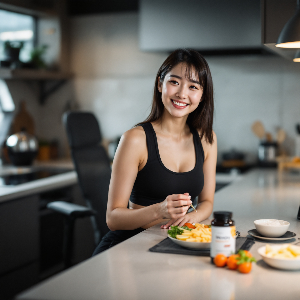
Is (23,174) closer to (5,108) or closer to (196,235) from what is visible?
(5,108)

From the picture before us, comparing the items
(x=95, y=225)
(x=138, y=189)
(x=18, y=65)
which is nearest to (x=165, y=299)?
(x=138, y=189)

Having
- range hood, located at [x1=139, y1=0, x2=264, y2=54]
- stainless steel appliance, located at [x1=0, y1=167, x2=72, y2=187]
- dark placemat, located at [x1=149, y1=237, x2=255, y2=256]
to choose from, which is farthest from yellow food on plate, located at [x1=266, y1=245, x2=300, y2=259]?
range hood, located at [x1=139, y1=0, x2=264, y2=54]

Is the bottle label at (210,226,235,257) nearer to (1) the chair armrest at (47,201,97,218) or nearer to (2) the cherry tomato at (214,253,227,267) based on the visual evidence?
(2) the cherry tomato at (214,253,227,267)

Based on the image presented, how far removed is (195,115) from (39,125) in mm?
2915

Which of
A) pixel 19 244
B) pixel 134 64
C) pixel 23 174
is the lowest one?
pixel 19 244

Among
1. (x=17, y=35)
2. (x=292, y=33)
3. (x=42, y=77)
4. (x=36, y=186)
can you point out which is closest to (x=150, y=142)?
(x=292, y=33)

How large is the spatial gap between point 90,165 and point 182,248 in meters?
1.21

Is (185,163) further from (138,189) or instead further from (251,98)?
(251,98)

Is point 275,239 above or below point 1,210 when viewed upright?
above

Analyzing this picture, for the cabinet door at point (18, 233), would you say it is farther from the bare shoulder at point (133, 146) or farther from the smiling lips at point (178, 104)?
the smiling lips at point (178, 104)

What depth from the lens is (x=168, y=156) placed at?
177cm

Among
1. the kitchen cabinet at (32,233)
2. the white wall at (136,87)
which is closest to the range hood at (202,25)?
the white wall at (136,87)

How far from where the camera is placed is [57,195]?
3.17 meters

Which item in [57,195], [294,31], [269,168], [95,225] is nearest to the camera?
[294,31]
